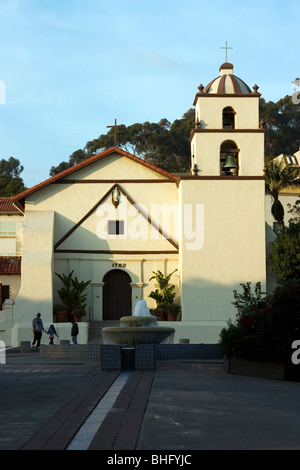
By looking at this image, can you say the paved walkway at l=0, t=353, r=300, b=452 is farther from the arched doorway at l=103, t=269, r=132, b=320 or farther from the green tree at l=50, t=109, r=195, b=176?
the green tree at l=50, t=109, r=195, b=176

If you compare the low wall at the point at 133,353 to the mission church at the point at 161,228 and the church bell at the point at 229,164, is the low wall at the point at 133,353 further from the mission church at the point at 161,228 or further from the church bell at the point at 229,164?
the church bell at the point at 229,164

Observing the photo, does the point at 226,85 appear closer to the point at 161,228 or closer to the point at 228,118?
the point at 228,118

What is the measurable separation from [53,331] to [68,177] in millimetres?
9907

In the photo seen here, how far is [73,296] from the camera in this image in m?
35.8

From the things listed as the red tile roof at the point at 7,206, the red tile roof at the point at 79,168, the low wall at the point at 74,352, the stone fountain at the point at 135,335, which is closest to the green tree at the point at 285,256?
the red tile roof at the point at 79,168

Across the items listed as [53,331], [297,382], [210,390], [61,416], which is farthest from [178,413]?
[53,331]

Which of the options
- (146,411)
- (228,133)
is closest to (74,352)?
(146,411)

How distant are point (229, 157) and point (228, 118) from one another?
92.7 inches

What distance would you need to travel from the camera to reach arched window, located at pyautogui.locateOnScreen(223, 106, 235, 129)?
3628 cm

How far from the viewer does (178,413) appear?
10.7 meters

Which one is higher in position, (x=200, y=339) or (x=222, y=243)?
(x=222, y=243)

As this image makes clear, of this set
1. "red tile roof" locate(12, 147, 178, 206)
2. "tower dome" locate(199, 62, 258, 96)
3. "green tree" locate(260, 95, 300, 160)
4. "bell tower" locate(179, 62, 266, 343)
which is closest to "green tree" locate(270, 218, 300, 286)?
"bell tower" locate(179, 62, 266, 343)

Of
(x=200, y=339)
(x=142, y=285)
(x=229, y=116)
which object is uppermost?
(x=229, y=116)
